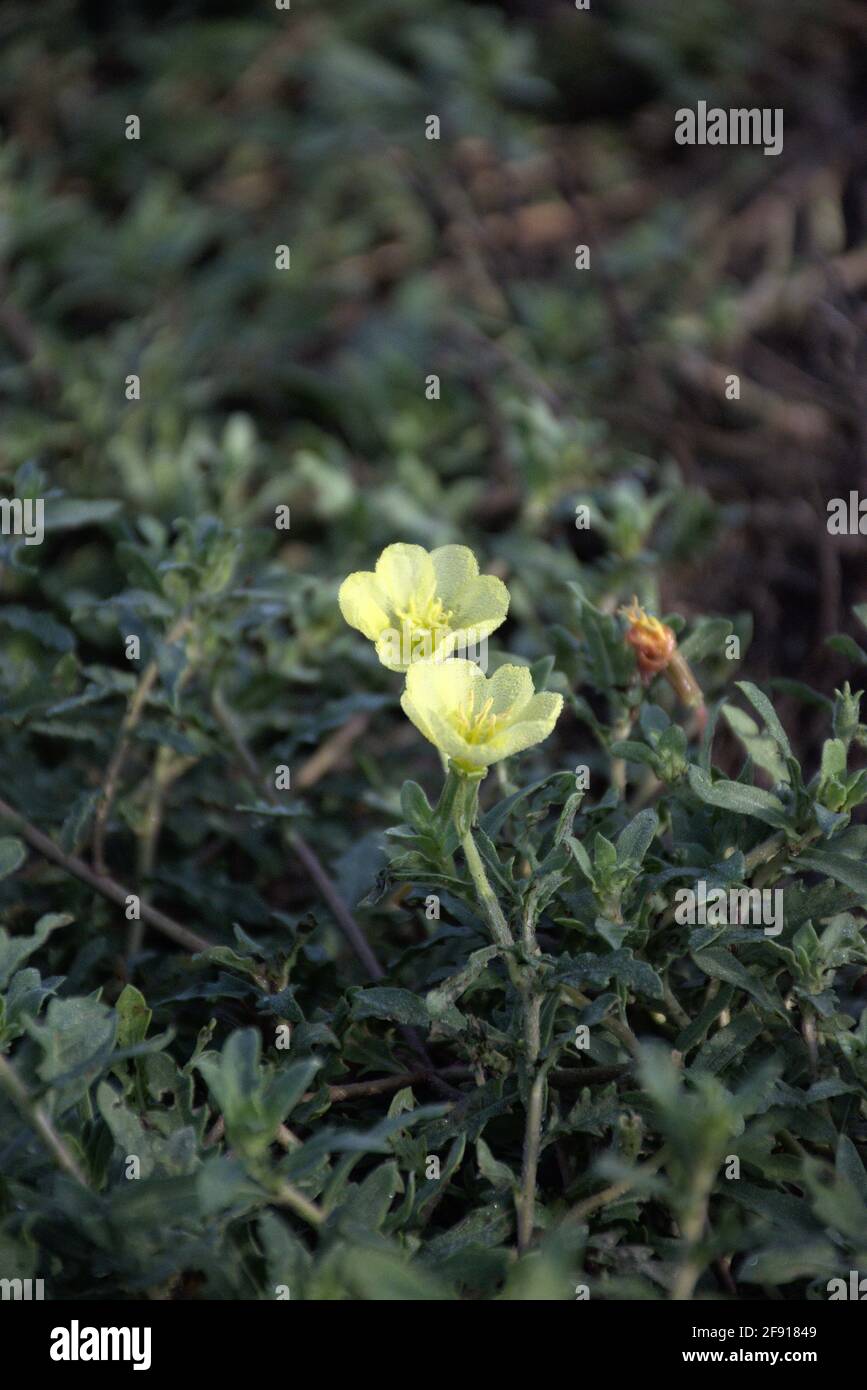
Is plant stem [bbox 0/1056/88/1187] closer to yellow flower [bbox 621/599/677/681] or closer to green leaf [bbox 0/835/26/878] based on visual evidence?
green leaf [bbox 0/835/26/878]

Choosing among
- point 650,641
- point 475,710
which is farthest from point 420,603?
point 650,641

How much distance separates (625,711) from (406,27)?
2473mm

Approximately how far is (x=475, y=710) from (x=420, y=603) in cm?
15

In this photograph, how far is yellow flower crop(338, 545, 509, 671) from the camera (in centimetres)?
130

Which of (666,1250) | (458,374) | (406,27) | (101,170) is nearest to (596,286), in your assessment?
(458,374)

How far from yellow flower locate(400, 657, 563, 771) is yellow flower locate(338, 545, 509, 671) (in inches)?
2.5

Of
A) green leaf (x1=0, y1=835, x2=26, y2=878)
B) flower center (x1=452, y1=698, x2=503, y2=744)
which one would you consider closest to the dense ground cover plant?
flower center (x1=452, y1=698, x2=503, y2=744)

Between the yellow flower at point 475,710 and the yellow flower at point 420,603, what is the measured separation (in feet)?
0.21

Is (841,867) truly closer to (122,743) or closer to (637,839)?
(637,839)

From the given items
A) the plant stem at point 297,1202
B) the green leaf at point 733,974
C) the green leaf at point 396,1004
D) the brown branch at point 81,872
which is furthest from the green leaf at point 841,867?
the brown branch at point 81,872

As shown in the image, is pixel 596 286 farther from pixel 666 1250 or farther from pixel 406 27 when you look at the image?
pixel 666 1250

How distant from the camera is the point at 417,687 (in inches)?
45.4

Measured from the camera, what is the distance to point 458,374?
276 cm

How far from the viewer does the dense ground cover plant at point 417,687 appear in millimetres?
1159
